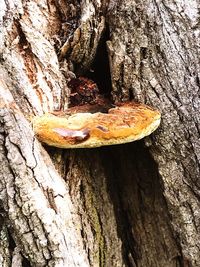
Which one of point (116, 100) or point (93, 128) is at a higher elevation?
point (116, 100)

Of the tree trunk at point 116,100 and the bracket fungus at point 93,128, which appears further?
the tree trunk at point 116,100

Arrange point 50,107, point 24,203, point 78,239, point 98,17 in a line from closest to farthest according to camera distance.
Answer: point 24,203
point 78,239
point 50,107
point 98,17

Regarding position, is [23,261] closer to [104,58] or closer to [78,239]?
[78,239]

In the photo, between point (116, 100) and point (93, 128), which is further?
point (116, 100)

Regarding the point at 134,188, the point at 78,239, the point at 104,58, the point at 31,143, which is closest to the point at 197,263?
the point at 134,188

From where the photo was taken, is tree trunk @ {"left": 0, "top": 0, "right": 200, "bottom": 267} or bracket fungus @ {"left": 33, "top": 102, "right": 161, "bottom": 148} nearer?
bracket fungus @ {"left": 33, "top": 102, "right": 161, "bottom": 148}
